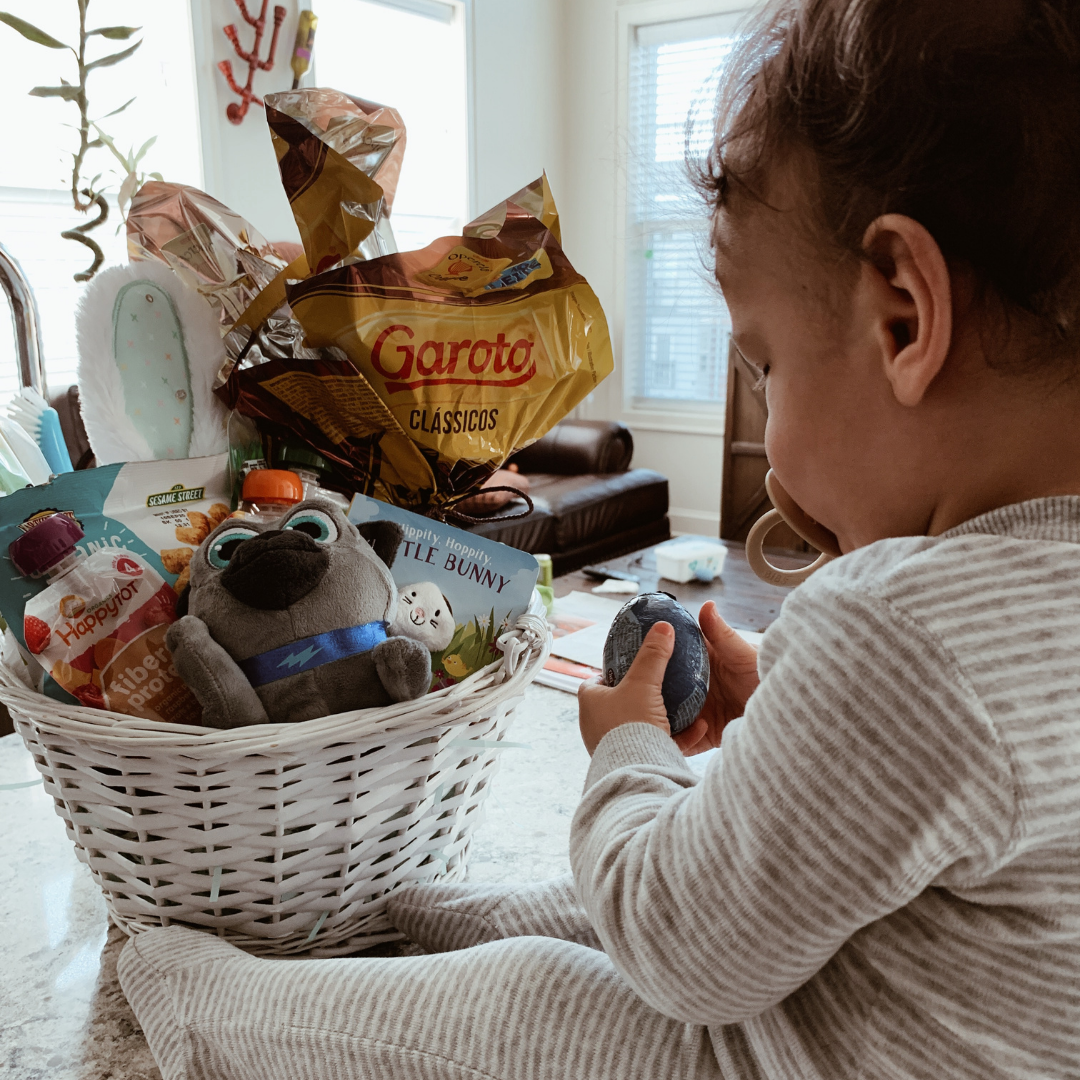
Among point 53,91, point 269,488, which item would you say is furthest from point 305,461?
point 53,91

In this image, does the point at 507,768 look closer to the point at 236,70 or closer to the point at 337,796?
the point at 337,796

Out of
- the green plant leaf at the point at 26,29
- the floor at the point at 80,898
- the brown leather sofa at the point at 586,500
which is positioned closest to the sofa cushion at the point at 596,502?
the brown leather sofa at the point at 586,500

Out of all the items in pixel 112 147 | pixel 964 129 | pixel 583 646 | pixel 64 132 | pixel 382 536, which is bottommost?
pixel 583 646

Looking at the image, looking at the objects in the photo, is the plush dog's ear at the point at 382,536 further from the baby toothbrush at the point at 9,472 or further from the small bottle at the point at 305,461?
the baby toothbrush at the point at 9,472

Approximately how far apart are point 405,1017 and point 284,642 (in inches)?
8.6

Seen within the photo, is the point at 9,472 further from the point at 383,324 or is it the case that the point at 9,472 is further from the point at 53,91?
the point at 53,91

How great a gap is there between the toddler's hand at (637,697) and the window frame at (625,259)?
3.80m

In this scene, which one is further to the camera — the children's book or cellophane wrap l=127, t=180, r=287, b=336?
cellophane wrap l=127, t=180, r=287, b=336

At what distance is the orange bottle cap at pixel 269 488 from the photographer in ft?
2.11

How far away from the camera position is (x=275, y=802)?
54 centimetres

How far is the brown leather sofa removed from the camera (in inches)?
121

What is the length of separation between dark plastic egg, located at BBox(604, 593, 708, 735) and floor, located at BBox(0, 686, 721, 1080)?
190 mm

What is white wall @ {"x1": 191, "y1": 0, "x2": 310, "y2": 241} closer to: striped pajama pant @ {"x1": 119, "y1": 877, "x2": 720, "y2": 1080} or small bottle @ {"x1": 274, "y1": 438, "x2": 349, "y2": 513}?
small bottle @ {"x1": 274, "y1": 438, "x2": 349, "y2": 513}

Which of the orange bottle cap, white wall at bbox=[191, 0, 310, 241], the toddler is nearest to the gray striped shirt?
the toddler
